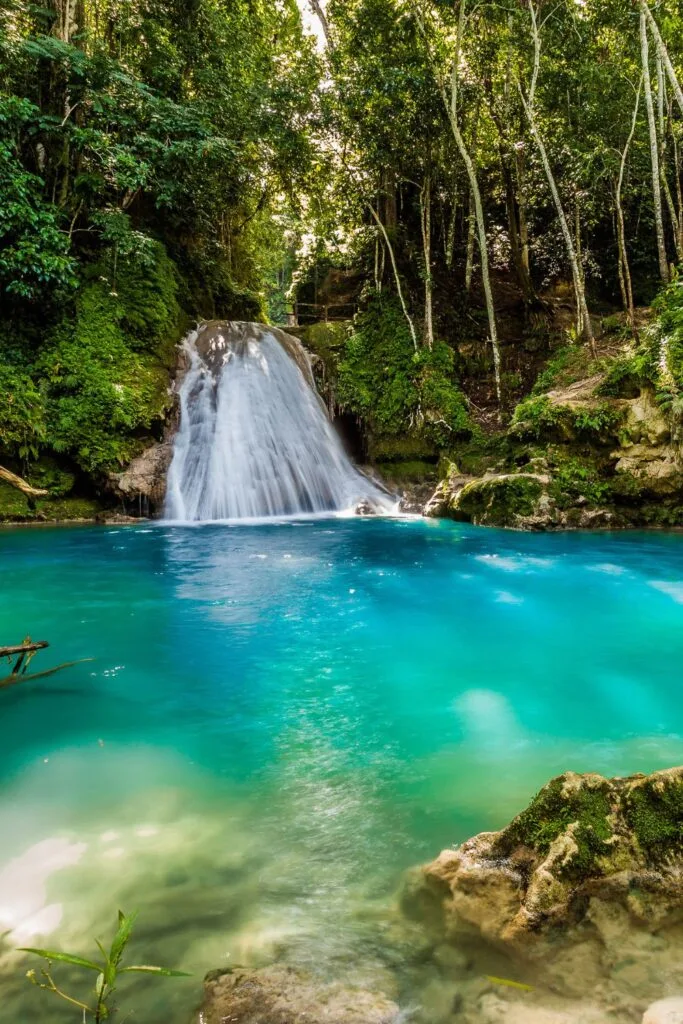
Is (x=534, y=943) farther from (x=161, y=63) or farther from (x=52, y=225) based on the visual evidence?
(x=161, y=63)

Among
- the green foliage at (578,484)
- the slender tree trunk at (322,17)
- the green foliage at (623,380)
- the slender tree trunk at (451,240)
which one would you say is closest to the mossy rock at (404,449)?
the green foliage at (578,484)

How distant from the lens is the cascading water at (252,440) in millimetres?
11664

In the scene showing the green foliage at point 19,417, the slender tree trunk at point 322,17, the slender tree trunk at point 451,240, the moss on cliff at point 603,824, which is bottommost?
the moss on cliff at point 603,824

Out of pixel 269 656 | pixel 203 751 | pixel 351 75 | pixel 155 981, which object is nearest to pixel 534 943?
pixel 155 981

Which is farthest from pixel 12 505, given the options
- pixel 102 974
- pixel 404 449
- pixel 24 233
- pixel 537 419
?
pixel 102 974

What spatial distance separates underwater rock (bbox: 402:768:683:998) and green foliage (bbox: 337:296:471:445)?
39.4 ft

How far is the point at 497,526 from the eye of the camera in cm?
993

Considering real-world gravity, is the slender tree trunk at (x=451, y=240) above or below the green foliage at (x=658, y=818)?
above

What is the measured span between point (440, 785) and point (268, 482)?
996cm

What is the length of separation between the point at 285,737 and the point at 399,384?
40.3 feet

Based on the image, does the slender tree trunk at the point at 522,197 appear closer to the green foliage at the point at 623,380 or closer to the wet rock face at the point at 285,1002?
the green foliage at the point at 623,380

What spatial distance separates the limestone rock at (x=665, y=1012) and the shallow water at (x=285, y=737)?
620 mm

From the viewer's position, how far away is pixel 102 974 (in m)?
1.39

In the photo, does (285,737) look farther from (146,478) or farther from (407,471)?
(407,471)
